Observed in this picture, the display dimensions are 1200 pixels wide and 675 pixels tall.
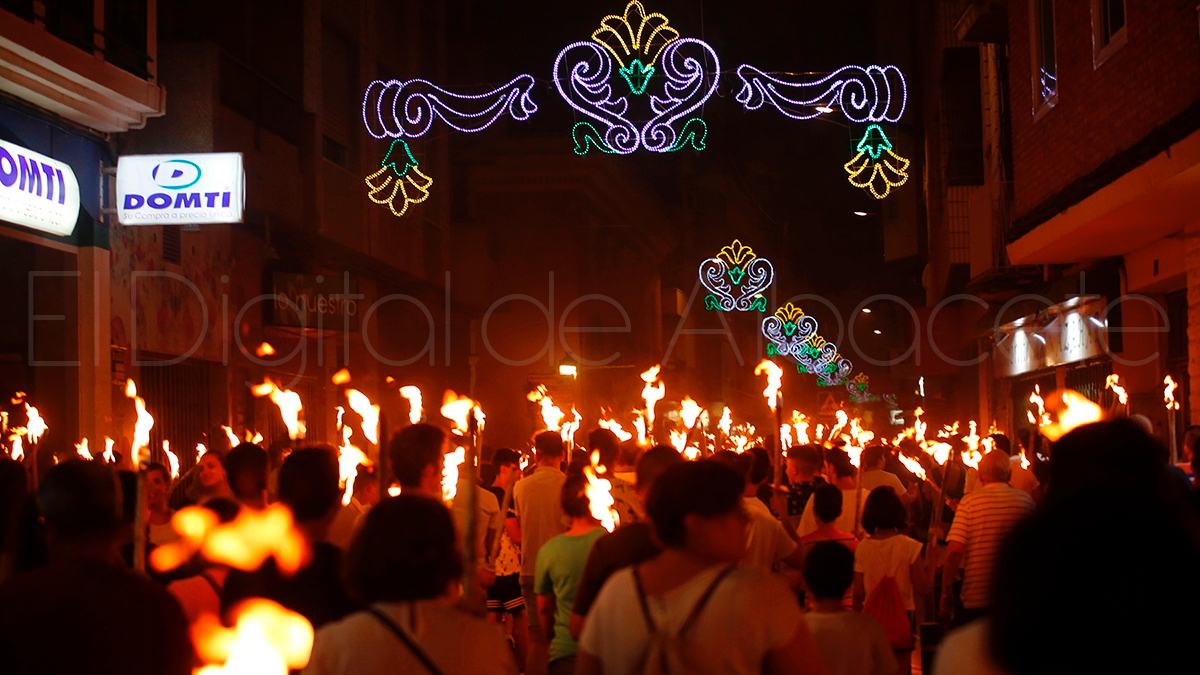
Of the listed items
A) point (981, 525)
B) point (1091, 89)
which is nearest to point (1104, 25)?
point (1091, 89)

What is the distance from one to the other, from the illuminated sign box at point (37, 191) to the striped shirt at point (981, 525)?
9.96 metres

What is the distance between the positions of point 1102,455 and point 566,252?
31888 millimetres

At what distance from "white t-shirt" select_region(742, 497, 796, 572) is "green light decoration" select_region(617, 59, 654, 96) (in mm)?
9223

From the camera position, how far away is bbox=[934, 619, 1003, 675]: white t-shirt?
2.82 meters

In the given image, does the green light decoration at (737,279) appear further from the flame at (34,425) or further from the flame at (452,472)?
the flame at (452,472)

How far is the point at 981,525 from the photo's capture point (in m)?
8.37

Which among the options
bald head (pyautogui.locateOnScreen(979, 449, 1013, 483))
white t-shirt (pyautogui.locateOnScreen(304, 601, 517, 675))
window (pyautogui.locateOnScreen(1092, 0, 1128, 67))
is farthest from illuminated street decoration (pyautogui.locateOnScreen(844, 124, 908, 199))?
white t-shirt (pyautogui.locateOnScreen(304, 601, 517, 675))

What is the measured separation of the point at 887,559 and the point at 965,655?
5.11m

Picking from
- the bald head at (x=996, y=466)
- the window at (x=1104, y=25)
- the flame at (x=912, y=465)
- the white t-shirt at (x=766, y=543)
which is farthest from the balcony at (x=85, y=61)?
the window at (x=1104, y=25)

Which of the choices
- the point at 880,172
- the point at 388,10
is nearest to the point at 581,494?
the point at 880,172

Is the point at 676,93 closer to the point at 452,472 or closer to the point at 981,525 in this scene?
the point at 452,472

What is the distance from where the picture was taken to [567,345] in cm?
3647

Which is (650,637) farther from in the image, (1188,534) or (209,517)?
(209,517)

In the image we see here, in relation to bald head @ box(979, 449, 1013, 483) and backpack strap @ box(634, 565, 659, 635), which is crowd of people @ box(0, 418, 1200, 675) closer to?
backpack strap @ box(634, 565, 659, 635)
